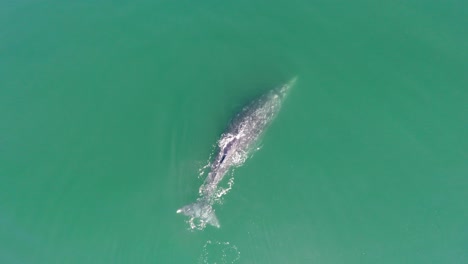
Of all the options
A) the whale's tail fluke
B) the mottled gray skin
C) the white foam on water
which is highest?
the mottled gray skin

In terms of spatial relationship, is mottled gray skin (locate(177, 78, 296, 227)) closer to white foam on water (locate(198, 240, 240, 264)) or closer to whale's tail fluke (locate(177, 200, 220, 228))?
whale's tail fluke (locate(177, 200, 220, 228))

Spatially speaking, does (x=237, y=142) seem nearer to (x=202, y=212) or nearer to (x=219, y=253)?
(x=202, y=212)

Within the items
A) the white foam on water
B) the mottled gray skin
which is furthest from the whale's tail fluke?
the white foam on water

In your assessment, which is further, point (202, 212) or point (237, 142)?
point (237, 142)

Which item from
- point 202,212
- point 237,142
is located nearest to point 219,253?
point 202,212

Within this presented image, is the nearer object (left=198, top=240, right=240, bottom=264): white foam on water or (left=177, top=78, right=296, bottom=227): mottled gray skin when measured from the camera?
(left=198, top=240, right=240, bottom=264): white foam on water

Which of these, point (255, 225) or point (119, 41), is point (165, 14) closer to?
point (119, 41)

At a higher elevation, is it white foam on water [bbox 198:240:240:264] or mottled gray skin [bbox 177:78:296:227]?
mottled gray skin [bbox 177:78:296:227]

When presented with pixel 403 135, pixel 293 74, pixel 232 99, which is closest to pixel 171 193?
pixel 232 99
